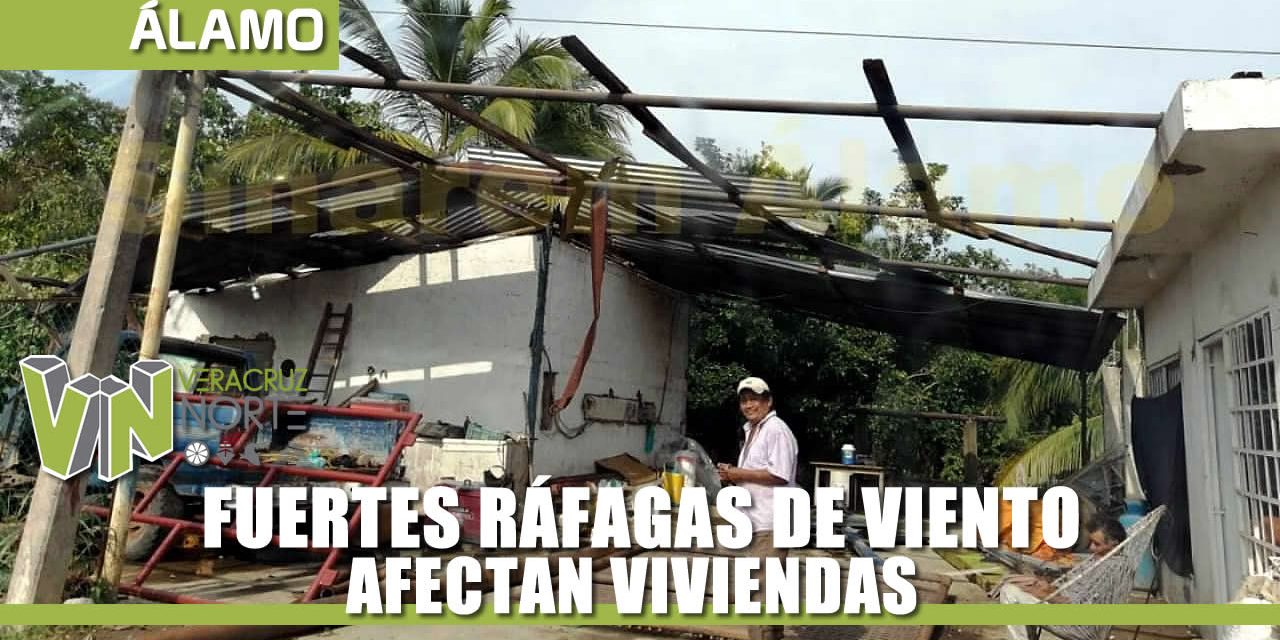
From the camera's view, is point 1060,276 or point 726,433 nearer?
point 1060,276

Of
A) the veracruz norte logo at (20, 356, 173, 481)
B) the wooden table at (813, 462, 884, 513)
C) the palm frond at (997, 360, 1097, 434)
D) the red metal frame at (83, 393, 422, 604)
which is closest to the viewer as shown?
the veracruz norte logo at (20, 356, 173, 481)

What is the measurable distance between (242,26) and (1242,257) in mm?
5478

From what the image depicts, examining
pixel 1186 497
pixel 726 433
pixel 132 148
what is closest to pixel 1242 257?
pixel 1186 497

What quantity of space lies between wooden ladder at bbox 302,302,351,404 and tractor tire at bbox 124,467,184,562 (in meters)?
4.14

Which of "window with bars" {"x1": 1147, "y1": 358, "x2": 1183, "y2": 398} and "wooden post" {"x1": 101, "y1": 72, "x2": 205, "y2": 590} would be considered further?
"window with bars" {"x1": 1147, "y1": 358, "x2": 1183, "y2": 398}

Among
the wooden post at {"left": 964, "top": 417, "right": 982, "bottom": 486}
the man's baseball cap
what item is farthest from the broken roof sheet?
the man's baseball cap

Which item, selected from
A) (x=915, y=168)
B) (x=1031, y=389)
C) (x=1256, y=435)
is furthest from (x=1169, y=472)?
(x=1031, y=389)

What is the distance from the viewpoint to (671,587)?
18.4 feet

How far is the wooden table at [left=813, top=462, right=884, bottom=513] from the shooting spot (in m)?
12.0

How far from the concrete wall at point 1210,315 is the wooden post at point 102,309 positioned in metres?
5.70

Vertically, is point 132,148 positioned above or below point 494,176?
below

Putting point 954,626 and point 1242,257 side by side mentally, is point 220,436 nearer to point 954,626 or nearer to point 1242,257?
point 954,626

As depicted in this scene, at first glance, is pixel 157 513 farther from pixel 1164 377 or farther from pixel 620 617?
pixel 1164 377

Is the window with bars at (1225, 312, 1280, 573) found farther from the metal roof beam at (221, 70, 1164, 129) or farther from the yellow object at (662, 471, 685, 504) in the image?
the yellow object at (662, 471, 685, 504)
